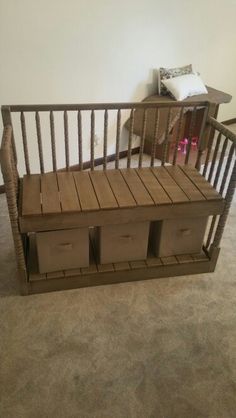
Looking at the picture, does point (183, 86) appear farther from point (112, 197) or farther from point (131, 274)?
point (131, 274)

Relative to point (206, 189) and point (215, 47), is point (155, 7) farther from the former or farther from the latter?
point (206, 189)

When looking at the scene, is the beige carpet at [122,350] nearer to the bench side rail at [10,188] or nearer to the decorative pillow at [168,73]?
the bench side rail at [10,188]

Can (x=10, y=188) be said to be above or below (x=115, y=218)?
above

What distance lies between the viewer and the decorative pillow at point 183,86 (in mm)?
3039

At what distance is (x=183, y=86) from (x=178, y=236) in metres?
1.80

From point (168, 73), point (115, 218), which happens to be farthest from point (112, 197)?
point (168, 73)

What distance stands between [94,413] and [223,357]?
646 mm

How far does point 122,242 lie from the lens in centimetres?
178

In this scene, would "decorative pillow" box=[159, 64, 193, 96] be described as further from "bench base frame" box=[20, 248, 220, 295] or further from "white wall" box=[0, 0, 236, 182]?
"bench base frame" box=[20, 248, 220, 295]

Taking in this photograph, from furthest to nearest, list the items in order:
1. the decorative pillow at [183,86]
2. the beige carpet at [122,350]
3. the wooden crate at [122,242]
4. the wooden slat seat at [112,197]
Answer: the decorative pillow at [183,86], the wooden crate at [122,242], the wooden slat seat at [112,197], the beige carpet at [122,350]

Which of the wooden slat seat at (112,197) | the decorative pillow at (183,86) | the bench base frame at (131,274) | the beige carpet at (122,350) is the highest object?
the decorative pillow at (183,86)

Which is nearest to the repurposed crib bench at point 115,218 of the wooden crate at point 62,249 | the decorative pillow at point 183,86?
the wooden crate at point 62,249

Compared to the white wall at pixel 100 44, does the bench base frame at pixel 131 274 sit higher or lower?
lower

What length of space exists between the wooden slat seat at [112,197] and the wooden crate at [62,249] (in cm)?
9
